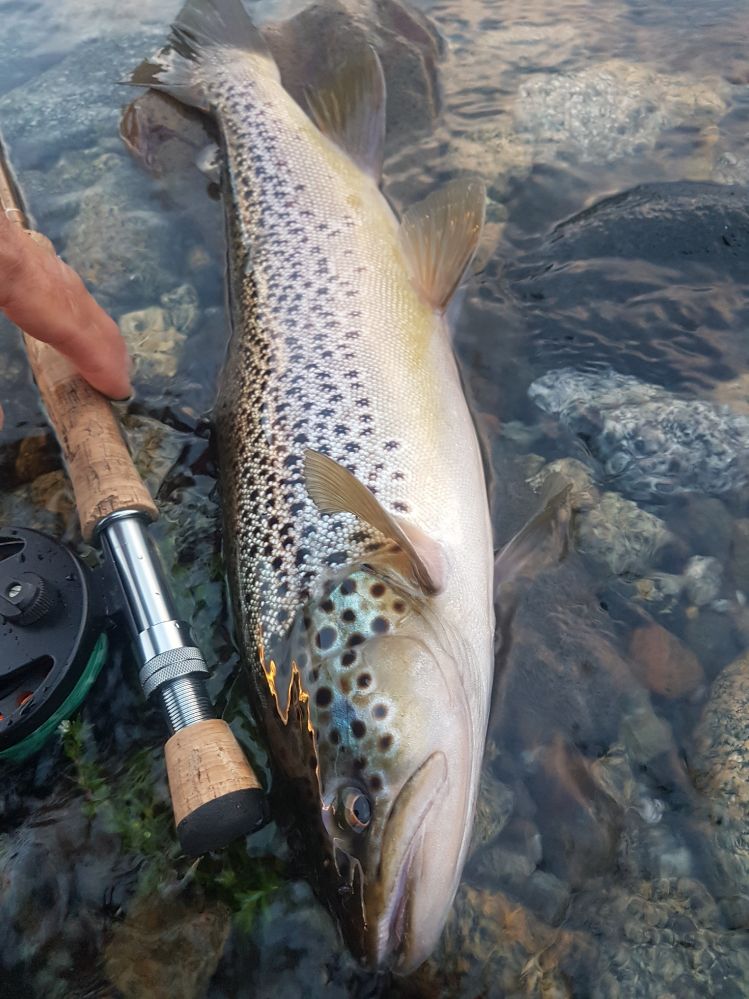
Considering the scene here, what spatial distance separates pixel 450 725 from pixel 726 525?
1544 millimetres

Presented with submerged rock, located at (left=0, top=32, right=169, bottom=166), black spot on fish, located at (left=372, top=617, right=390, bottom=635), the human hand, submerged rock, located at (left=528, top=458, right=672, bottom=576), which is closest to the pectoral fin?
submerged rock, located at (left=528, top=458, right=672, bottom=576)

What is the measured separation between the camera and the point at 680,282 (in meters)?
3.57

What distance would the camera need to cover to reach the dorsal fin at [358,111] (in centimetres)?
390

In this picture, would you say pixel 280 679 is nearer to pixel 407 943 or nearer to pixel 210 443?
pixel 407 943

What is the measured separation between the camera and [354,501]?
224cm

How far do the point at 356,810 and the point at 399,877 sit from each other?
21cm

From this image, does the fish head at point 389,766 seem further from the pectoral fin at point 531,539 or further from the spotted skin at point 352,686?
the pectoral fin at point 531,539

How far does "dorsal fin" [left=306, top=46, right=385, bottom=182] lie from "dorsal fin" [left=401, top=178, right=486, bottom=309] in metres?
0.55

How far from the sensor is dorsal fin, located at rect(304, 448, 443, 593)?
7.27 ft

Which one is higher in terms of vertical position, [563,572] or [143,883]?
[563,572]

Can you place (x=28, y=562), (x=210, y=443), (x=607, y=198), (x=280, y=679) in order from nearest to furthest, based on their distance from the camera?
1. (x=280, y=679)
2. (x=28, y=562)
3. (x=210, y=443)
4. (x=607, y=198)

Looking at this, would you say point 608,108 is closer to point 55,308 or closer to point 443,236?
point 443,236

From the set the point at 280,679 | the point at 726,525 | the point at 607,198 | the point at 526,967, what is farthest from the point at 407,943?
the point at 607,198

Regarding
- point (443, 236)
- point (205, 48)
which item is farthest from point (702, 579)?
point (205, 48)
